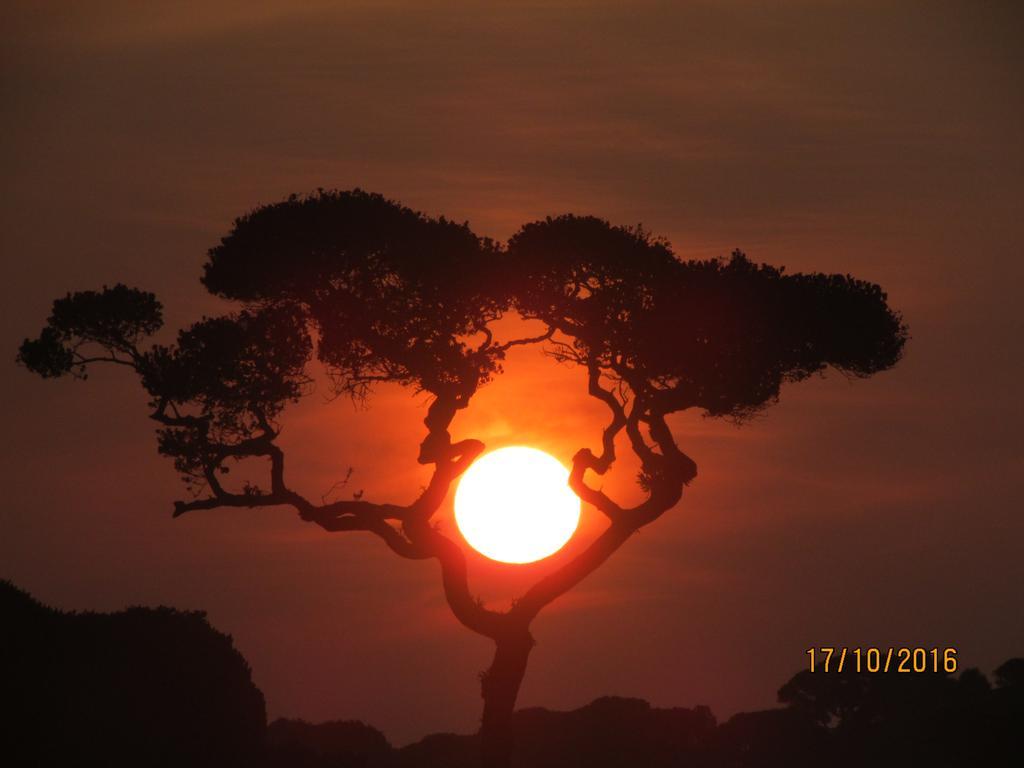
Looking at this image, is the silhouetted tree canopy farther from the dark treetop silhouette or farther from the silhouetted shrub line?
the silhouetted shrub line

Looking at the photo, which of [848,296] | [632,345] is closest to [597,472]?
[632,345]

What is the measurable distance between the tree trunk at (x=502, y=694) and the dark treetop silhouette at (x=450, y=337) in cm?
6

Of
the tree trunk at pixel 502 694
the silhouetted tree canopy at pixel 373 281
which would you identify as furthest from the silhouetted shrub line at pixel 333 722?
the silhouetted tree canopy at pixel 373 281

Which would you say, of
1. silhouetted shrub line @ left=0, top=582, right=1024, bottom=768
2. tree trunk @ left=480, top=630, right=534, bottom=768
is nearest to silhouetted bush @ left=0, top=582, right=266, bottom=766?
silhouetted shrub line @ left=0, top=582, right=1024, bottom=768

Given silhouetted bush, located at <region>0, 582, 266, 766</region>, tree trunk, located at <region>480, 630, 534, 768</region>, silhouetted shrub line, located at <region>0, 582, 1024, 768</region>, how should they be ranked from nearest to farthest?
silhouetted bush, located at <region>0, 582, 266, 766</region> < silhouetted shrub line, located at <region>0, 582, 1024, 768</region> < tree trunk, located at <region>480, 630, 534, 768</region>

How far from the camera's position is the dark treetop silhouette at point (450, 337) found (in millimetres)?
43000

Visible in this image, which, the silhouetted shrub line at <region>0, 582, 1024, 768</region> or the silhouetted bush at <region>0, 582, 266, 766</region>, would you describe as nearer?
the silhouetted bush at <region>0, 582, 266, 766</region>

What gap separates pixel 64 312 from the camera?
4322 cm

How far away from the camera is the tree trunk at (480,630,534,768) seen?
42.4 meters

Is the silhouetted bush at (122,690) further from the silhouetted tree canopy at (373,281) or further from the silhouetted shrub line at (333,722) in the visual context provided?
the silhouetted tree canopy at (373,281)

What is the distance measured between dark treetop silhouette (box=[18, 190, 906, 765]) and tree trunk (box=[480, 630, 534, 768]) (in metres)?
0.06

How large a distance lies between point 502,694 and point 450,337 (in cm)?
964

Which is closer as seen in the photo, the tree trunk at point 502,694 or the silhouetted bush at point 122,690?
the silhouetted bush at point 122,690

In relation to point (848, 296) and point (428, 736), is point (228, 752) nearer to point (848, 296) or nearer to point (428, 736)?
point (428, 736)
